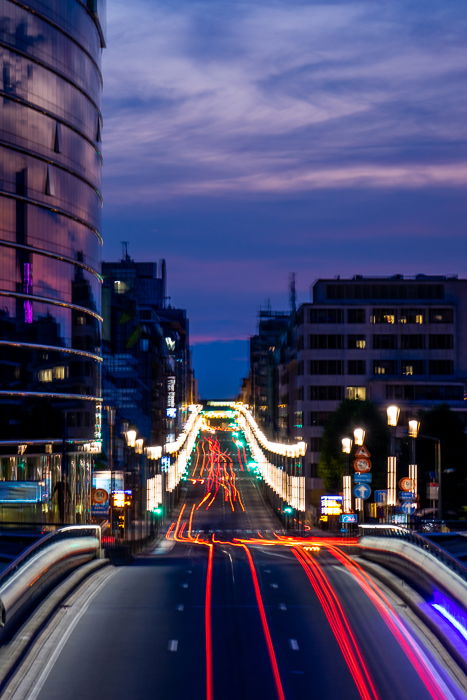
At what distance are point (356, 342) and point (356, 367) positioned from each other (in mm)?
3357

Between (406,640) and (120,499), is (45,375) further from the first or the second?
(406,640)

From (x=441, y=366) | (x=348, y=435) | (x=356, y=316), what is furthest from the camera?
(x=441, y=366)

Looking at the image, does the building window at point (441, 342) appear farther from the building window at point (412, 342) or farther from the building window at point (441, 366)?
the building window at point (441, 366)

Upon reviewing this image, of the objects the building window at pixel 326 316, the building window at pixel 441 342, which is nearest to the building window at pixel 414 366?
the building window at pixel 441 342

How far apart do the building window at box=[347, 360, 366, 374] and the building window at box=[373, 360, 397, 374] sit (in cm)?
146

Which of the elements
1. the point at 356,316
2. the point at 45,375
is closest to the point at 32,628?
the point at 45,375

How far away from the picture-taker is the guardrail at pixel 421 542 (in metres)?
38.2

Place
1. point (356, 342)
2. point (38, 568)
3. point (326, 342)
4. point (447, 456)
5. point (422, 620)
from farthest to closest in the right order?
point (356, 342)
point (326, 342)
point (447, 456)
point (38, 568)
point (422, 620)

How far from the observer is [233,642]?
3662 cm

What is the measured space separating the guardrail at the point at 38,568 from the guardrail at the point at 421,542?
45.5 feet

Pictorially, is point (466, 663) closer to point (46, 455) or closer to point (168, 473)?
point (46, 455)

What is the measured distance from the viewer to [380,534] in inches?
2331

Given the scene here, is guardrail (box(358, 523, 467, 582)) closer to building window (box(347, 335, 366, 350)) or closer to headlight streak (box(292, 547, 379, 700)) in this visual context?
headlight streak (box(292, 547, 379, 700))

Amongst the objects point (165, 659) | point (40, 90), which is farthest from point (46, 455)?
point (165, 659)
